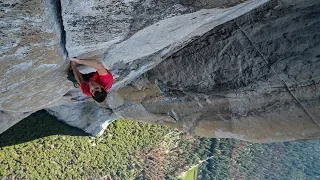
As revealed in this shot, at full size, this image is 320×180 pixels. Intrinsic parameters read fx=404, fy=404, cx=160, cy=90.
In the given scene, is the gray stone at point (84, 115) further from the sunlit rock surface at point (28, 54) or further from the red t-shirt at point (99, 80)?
the red t-shirt at point (99, 80)

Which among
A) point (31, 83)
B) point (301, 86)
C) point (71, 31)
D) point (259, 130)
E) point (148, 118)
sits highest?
point (71, 31)

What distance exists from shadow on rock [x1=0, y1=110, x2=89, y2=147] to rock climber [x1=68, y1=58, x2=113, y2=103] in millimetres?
4379

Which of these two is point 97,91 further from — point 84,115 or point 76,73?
point 84,115

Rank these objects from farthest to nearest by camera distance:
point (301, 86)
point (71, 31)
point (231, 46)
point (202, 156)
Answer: point (202, 156), point (231, 46), point (301, 86), point (71, 31)

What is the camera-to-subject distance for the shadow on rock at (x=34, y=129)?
9.60m

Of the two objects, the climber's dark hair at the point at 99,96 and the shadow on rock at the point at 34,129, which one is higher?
the climber's dark hair at the point at 99,96

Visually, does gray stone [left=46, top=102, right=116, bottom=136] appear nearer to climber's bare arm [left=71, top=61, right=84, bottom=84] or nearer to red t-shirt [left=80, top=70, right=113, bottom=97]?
red t-shirt [left=80, top=70, right=113, bottom=97]

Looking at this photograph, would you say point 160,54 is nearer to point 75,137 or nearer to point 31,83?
point 31,83

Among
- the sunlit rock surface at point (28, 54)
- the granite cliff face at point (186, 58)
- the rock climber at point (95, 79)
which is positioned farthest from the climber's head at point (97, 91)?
the sunlit rock surface at point (28, 54)

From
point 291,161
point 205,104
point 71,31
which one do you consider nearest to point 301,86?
point 205,104

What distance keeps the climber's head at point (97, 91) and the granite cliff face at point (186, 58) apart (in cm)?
27

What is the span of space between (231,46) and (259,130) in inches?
58.3

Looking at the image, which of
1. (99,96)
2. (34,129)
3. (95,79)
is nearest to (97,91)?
(99,96)

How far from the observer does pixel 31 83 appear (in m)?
5.23
